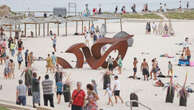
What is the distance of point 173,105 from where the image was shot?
15.5 m

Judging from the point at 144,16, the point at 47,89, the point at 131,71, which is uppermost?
the point at 144,16

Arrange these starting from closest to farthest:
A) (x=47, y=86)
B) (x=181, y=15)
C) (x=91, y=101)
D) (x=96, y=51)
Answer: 1. (x=91, y=101)
2. (x=47, y=86)
3. (x=96, y=51)
4. (x=181, y=15)

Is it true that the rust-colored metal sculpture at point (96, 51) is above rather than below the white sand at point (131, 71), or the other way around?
above

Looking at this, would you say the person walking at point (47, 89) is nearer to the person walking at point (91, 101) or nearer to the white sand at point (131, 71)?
→ the white sand at point (131, 71)

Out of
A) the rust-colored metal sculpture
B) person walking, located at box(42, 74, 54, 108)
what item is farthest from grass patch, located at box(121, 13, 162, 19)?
person walking, located at box(42, 74, 54, 108)

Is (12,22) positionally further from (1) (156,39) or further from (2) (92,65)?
(2) (92,65)

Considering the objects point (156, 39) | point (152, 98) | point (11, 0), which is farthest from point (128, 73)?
point (11, 0)

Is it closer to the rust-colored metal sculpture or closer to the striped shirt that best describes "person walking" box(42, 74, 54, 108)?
the striped shirt

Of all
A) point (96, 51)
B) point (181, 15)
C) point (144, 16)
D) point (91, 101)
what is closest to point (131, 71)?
point (96, 51)

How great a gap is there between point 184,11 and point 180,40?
2754 centimetres

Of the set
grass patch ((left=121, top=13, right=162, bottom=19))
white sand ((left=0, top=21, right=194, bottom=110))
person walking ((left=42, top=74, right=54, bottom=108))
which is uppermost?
grass patch ((left=121, top=13, right=162, bottom=19))

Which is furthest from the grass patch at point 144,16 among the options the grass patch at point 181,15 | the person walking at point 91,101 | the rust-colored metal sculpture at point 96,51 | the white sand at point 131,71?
the person walking at point 91,101

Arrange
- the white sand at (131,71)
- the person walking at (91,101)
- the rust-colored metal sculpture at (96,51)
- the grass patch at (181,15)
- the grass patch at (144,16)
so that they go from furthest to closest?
the grass patch at (181,15) → the grass patch at (144,16) → the rust-colored metal sculpture at (96,51) → the white sand at (131,71) → the person walking at (91,101)

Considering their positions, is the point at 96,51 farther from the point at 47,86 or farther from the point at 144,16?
the point at 144,16
